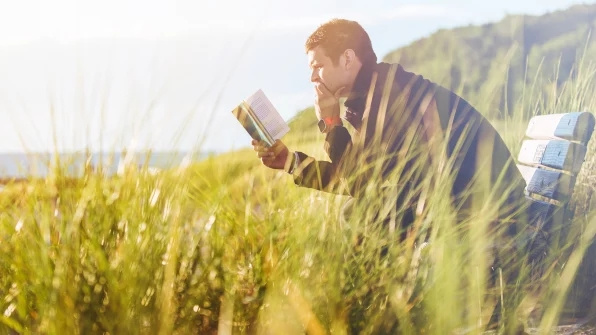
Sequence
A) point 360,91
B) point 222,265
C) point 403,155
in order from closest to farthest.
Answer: point 222,265, point 403,155, point 360,91

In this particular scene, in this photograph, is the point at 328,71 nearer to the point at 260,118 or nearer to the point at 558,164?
the point at 260,118

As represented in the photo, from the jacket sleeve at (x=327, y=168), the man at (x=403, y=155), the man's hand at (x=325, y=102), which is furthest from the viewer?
the man's hand at (x=325, y=102)

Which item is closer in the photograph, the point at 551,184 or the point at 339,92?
the point at 339,92

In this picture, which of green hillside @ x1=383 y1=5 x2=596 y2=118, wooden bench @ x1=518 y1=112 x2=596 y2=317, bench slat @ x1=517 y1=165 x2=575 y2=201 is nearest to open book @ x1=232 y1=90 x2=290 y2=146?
wooden bench @ x1=518 y1=112 x2=596 y2=317

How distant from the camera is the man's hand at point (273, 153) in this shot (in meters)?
3.35

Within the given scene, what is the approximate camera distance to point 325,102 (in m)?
3.74

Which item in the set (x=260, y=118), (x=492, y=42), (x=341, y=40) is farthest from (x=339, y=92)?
(x=492, y=42)

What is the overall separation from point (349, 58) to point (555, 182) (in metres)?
1.31

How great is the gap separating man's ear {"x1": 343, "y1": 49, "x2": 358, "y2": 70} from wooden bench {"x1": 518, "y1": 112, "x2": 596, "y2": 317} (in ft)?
3.73

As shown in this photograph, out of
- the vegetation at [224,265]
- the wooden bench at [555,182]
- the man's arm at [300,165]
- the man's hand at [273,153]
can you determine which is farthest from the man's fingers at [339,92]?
the wooden bench at [555,182]

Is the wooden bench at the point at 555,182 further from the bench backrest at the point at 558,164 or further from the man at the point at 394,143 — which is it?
the man at the point at 394,143

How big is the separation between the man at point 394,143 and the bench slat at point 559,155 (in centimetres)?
54

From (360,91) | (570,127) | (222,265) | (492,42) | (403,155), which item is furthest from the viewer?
(492,42)

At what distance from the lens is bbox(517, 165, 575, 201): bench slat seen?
13.0 ft
